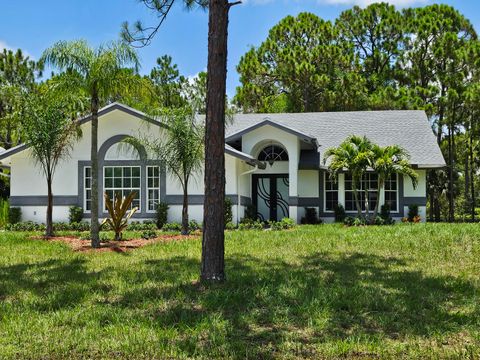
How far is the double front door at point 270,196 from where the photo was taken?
24.2 m

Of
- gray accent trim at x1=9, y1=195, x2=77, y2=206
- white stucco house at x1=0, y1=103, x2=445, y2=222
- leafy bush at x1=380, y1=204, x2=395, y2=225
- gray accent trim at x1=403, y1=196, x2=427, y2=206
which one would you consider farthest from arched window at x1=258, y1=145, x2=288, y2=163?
gray accent trim at x1=9, y1=195, x2=77, y2=206

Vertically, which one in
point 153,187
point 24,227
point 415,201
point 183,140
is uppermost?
point 183,140

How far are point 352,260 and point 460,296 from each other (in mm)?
3467

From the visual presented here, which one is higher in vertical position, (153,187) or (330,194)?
(153,187)

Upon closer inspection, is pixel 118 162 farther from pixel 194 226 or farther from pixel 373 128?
pixel 373 128

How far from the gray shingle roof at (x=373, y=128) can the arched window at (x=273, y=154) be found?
119 cm

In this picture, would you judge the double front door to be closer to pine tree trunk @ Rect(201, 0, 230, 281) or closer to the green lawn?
the green lawn

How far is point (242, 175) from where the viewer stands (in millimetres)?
22391

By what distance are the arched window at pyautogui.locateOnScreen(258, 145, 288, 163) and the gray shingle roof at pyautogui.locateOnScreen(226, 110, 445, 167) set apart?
1.19m

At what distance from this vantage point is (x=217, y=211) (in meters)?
8.32

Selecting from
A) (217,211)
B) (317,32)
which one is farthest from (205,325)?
(317,32)

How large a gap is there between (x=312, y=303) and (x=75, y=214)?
636 inches

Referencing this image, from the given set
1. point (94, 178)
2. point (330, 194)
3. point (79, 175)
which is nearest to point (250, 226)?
point (330, 194)

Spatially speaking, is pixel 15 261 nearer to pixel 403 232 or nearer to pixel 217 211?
pixel 217 211
